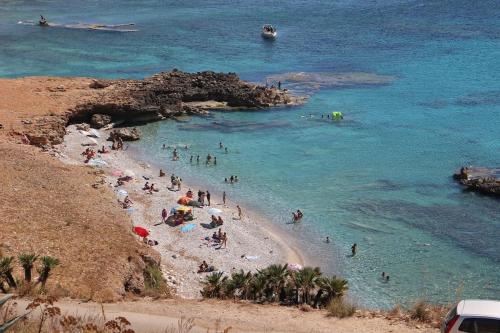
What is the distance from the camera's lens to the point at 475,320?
14086 millimetres

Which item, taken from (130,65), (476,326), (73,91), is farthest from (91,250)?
(130,65)

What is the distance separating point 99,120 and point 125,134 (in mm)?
3231

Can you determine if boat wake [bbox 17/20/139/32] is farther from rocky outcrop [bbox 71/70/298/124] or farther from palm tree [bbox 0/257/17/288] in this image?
palm tree [bbox 0/257/17/288]

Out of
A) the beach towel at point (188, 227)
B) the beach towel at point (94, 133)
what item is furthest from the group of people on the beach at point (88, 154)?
the beach towel at point (188, 227)

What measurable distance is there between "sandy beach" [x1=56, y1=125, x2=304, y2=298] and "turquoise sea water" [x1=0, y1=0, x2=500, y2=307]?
1.72 metres

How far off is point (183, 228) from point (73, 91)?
2534 cm

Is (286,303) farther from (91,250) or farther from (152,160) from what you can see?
(152,160)

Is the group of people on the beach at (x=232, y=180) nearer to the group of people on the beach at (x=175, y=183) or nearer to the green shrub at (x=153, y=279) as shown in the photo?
the group of people on the beach at (x=175, y=183)

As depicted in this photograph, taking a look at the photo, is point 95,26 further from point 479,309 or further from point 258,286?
point 479,309

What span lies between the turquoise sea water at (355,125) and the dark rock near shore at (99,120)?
4.55m

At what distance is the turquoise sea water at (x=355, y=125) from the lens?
1359 inches

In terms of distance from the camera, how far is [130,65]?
76.6 meters

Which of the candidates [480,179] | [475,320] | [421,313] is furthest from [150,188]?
[475,320]

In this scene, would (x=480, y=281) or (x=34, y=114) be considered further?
(x=34, y=114)
